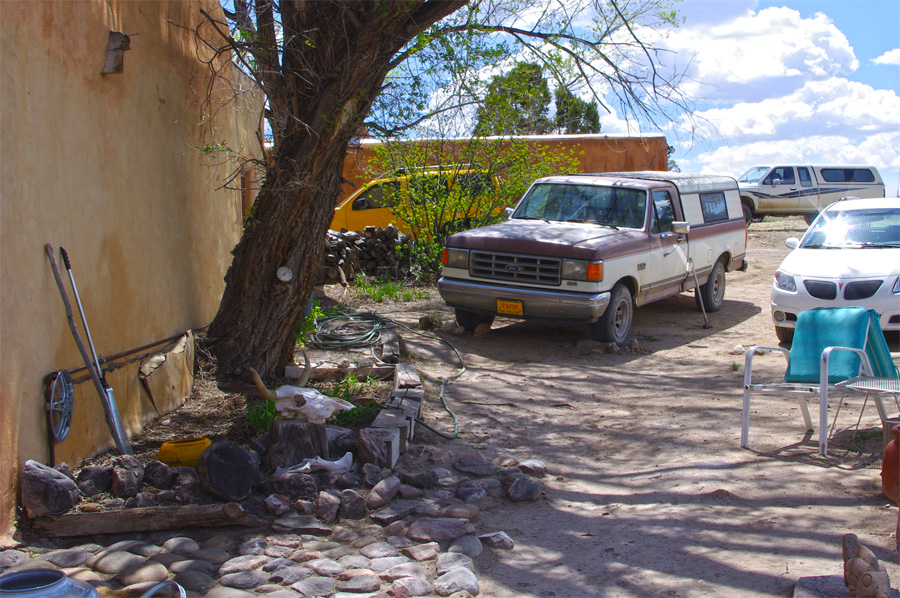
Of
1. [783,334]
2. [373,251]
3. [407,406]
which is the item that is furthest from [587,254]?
[373,251]

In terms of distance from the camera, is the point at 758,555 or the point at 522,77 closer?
the point at 758,555

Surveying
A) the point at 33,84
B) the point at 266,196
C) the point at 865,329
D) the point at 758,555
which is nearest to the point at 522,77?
the point at 266,196

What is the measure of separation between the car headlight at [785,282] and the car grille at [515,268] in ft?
8.59

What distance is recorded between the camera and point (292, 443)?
481cm

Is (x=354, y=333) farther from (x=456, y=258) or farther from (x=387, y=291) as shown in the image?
(x=387, y=291)

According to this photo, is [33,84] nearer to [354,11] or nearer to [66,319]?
[66,319]

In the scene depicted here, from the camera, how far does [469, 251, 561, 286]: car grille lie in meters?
8.67

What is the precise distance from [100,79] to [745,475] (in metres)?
4.98

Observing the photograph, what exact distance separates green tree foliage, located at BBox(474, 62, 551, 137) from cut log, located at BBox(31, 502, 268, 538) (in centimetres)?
804

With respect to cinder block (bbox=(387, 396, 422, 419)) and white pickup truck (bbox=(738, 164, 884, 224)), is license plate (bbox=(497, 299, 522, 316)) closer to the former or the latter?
cinder block (bbox=(387, 396, 422, 419))

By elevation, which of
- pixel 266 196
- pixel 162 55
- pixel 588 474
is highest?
pixel 162 55

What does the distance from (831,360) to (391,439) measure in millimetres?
3129

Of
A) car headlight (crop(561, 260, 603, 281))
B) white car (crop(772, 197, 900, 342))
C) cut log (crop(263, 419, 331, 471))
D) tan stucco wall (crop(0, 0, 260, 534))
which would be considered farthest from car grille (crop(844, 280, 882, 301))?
tan stucco wall (crop(0, 0, 260, 534))

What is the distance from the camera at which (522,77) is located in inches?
441
